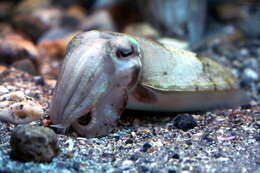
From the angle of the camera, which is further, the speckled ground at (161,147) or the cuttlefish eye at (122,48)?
the cuttlefish eye at (122,48)

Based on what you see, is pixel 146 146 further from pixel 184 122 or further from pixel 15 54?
pixel 15 54

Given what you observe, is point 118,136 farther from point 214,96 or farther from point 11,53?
point 11,53

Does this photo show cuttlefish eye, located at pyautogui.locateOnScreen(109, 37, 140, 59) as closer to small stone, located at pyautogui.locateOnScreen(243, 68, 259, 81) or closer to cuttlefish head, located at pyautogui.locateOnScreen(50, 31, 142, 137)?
cuttlefish head, located at pyautogui.locateOnScreen(50, 31, 142, 137)

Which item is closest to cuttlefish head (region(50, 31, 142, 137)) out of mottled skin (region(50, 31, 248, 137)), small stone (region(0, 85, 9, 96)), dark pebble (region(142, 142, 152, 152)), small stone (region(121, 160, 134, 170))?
mottled skin (region(50, 31, 248, 137))

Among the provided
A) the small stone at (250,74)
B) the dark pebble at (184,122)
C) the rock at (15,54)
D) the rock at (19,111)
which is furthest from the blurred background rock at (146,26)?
the dark pebble at (184,122)

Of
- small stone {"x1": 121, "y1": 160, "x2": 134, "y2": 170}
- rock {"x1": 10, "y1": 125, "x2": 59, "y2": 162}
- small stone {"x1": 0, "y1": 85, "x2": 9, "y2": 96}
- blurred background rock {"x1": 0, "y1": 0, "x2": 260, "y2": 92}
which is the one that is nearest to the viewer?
rock {"x1": 10, "y1": 125, "x2": 59, "y2": 162}

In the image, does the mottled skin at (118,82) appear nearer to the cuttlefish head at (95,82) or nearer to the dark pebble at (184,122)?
the cuttlefish head at (95,82)
